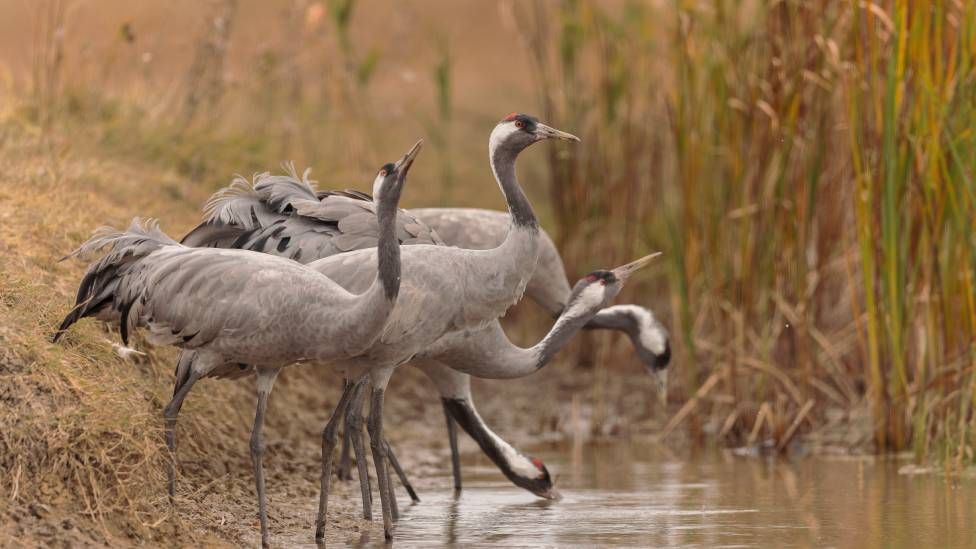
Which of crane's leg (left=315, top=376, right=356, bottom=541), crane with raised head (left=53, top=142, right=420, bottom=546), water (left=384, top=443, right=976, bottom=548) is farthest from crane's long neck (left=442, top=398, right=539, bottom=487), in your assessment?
crane with raised head (left=53, top=142, right=420, bottom=546)

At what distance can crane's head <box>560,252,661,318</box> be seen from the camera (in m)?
7.07

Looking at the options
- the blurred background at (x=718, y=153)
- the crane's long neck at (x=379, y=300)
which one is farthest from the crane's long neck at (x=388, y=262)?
the blurred background at (x=718, y=153)

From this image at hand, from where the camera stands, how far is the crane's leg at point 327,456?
5873mm

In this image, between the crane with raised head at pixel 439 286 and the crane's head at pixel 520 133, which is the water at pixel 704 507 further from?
the crane's head at pixel 520 133

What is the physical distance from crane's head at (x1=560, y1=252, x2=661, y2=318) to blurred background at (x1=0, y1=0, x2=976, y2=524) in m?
1.22

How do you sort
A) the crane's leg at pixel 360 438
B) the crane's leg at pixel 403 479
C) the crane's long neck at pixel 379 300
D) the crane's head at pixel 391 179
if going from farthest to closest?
the crane's leg at pixel 403 479 < the crane's leg at pixel 360 438 < the crane's head at pixel 391 179 < the crane's long neck at pixel 379 300

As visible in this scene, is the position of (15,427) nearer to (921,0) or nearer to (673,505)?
(673,505)

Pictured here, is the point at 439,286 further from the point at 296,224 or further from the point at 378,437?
the point at 296,224

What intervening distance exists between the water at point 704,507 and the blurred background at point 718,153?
466mm

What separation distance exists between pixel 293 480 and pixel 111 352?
1.17 meters

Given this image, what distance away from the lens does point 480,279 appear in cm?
630

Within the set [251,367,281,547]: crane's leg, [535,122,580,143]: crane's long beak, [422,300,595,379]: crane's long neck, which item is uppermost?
[535,122,580,143]: crane's long beak

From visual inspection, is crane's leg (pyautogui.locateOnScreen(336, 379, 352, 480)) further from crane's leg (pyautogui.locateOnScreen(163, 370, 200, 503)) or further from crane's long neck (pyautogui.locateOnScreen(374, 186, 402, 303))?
crane's long neck (pyautogui.locateOnScreen(374, 186, 402, 303))

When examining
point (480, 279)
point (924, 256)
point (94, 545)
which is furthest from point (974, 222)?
point (94, 545)
